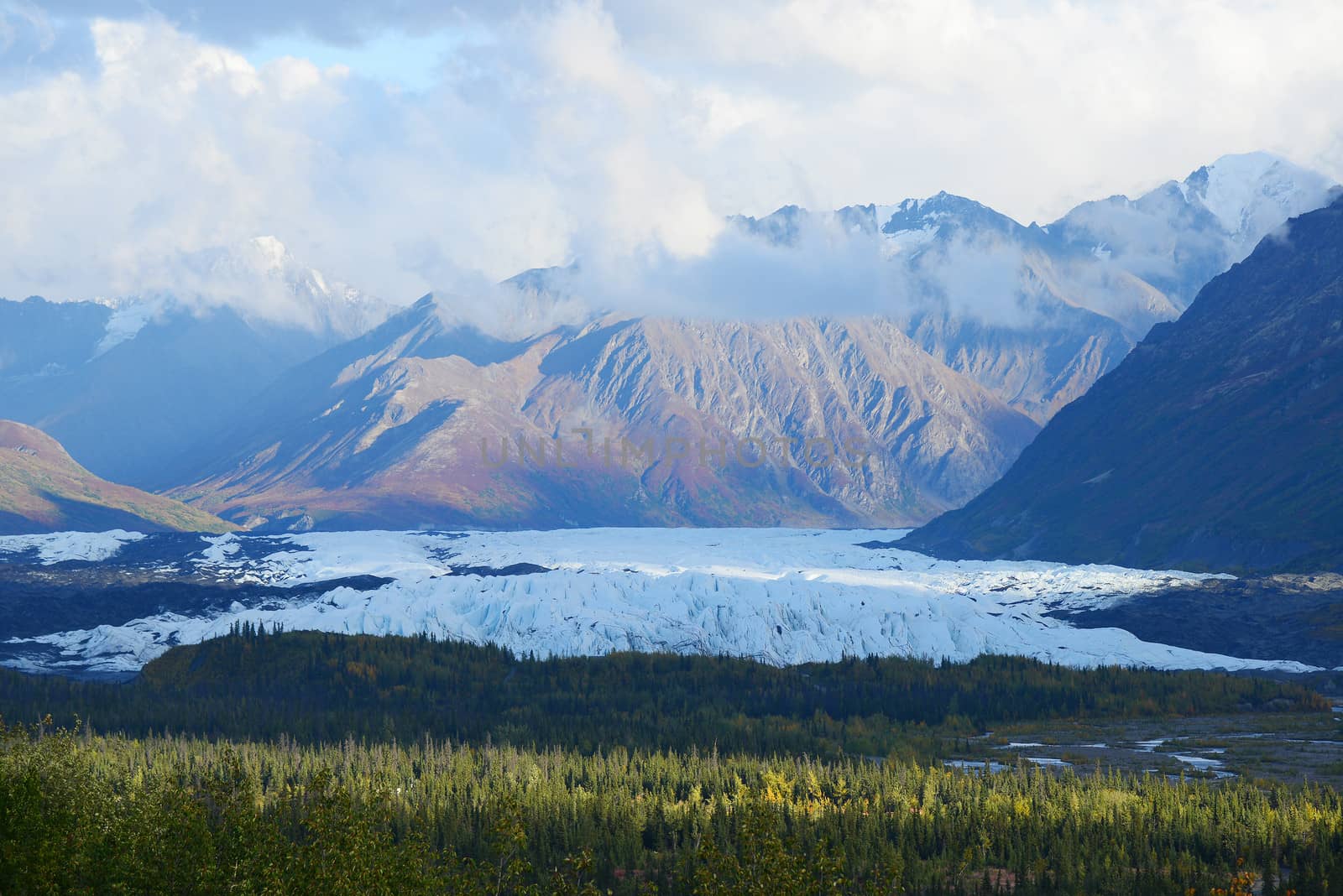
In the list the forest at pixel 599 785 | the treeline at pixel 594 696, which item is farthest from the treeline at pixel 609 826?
the treeline at pixel 594 696

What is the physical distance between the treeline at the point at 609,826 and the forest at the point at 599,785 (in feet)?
0.71

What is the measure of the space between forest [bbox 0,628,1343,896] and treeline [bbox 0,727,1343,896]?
0.22 metres

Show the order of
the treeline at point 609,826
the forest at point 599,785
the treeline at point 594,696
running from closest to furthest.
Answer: the treeline at point 609,826
the forest at point 599,785
the treeline at point 594,696

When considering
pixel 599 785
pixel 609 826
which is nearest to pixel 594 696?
pixel 599 785

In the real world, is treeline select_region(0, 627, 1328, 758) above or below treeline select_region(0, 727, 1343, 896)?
above

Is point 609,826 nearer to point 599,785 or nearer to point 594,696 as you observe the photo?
point 599,785

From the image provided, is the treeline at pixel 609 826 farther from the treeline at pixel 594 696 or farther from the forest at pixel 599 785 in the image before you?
the treeline at pixel 594 696

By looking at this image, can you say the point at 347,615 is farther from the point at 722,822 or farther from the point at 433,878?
the point at 433,878

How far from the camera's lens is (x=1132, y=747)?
117000mm

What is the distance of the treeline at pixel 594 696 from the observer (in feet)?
401

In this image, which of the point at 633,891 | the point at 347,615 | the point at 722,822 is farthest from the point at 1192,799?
the point at 347,615

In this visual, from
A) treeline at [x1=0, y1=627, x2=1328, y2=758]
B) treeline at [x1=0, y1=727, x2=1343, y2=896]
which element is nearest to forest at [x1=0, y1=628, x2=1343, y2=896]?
treeline at [x1=0, y1=727, x2=1343, y2=896]

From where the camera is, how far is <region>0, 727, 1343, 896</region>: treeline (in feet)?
177

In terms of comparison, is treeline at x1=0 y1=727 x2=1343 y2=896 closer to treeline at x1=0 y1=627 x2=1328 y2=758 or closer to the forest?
the forest
